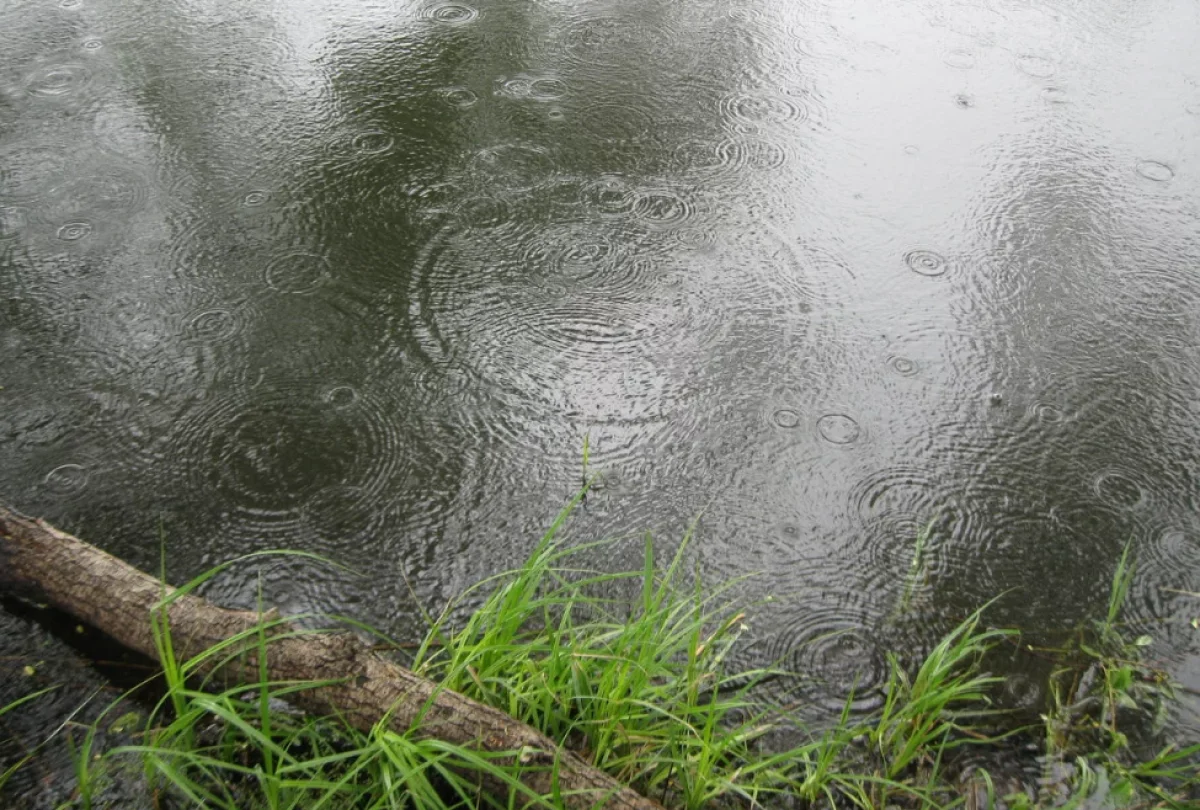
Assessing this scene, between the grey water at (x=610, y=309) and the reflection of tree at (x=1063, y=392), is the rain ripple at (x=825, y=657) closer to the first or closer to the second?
the grey water at (x=610, y=309)

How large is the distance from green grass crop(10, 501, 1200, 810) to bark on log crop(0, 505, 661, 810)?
3cm

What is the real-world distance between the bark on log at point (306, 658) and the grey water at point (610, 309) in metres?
0.12

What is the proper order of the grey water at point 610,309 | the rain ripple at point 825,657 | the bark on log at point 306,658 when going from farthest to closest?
the grey water at point 610,309, the rain ripple at point 825,657, the bark on log at point 306,658

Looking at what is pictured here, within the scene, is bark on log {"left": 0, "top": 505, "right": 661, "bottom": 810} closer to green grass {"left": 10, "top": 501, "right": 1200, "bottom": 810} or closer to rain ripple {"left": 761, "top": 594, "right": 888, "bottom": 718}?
green grass {"left": 10, "top": 501, "right": 1200, "bottom": 810}

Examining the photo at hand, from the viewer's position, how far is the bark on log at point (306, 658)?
153 cm

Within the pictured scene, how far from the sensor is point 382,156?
301 centimetres

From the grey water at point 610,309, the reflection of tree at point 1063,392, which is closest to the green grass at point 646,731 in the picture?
the grey water at point 610,309

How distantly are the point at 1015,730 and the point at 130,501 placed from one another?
1.80 m

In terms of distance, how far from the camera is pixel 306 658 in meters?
1.65

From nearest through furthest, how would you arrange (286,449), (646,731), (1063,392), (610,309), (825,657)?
(646,731) → (825,657) → (286,449) → (1063,392) → (610,309)

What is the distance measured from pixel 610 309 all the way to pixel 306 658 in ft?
4.13

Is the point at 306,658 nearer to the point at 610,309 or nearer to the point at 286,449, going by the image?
the point at 286,449

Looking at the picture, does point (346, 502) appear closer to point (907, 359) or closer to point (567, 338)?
point (567, 338)

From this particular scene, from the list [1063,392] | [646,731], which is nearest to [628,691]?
[646,731]
